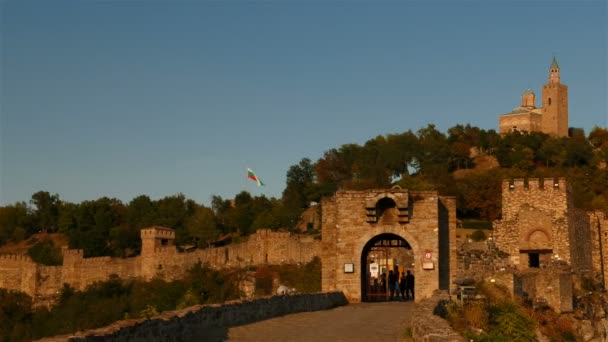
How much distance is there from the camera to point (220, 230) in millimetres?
82750

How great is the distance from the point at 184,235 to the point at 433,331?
69.9 metres

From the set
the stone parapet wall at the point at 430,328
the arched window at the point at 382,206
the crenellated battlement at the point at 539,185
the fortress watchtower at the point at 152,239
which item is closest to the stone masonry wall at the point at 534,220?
the crenellated battlement at the point at 539,185

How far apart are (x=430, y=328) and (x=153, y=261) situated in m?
53.0

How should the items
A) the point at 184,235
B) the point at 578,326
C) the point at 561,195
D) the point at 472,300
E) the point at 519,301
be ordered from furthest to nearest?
the point at 184,235 → the point at 561,195 → the point at 578,326 → the point at 519,301 → the point at 472,300

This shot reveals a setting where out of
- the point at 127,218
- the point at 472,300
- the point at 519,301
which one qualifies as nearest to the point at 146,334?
the point at 472,300

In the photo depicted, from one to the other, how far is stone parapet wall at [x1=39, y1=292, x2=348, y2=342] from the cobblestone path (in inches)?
9.0

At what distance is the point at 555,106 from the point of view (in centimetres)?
10069

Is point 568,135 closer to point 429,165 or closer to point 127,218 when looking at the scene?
point 429,165

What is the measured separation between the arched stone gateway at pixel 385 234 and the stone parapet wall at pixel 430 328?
21.4ft

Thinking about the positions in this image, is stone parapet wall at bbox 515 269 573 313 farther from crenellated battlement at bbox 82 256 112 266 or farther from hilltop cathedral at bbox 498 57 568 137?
hilltop cathedral at bbox 498 57 568 137

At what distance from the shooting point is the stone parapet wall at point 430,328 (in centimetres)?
1012

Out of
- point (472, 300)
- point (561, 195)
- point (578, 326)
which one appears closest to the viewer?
point (472, 300)

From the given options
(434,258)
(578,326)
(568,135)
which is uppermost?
(568,135)

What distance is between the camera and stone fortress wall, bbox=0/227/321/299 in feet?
183
